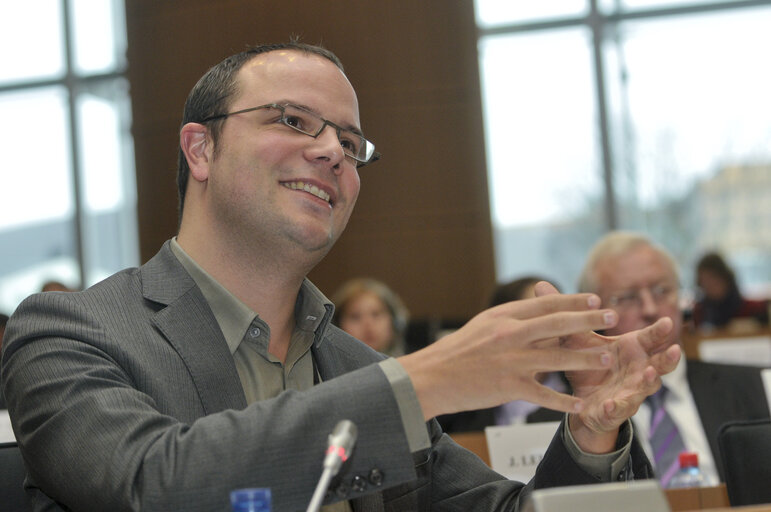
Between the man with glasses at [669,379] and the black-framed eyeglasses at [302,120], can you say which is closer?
the black-framed eyeglasses at [302,120]

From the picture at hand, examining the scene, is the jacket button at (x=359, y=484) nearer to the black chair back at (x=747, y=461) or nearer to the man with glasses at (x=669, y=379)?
the black chair back at (x=747, y=461)

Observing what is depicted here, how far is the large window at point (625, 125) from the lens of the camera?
9.62 meters

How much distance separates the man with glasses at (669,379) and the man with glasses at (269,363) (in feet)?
5.82

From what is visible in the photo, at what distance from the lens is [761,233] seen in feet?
32.1

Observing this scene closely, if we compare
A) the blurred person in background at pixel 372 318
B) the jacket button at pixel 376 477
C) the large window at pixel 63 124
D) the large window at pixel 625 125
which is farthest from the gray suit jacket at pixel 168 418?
the large window at pixel 63 124

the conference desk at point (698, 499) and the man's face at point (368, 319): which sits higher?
the man's face at point (368, 319)

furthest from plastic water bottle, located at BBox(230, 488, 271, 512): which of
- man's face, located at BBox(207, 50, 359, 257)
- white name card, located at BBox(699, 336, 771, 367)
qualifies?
white name card, located at BBox(699, 336, 771, 367)

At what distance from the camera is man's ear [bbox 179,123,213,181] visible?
2.21m

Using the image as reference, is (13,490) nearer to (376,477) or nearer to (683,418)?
(376,477)

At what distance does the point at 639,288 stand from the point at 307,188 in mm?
2334

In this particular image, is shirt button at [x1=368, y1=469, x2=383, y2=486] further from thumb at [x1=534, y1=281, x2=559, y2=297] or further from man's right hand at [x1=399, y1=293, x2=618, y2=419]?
thumb at [x1=534, y1=281, x2=559, y2=297]

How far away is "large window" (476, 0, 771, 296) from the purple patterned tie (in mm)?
5845

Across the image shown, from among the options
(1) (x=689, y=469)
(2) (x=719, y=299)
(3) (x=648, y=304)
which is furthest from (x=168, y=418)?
(2) (x=719, y=299)

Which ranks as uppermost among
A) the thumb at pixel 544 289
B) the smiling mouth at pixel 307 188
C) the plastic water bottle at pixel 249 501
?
the smiling mouth at pixel 307 188
